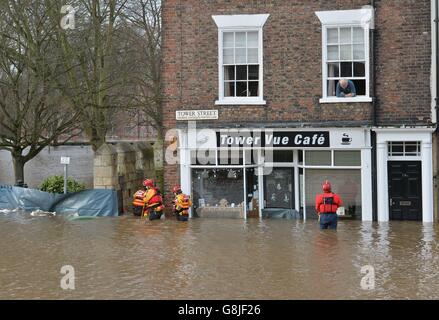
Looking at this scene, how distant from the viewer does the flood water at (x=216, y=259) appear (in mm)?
11547

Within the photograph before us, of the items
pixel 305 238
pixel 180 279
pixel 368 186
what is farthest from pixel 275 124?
pixel 180 279

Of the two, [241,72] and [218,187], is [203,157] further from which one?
[241,72]

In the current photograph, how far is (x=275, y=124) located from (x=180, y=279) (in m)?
9.52

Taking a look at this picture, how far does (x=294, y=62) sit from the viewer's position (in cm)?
2103

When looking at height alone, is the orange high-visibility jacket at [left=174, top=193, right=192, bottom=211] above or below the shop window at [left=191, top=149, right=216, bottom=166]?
below

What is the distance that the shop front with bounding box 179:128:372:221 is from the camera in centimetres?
2081

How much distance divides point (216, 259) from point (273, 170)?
7.55 meters

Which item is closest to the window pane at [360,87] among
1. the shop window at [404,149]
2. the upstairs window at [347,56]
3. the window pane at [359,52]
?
the upstairs window at [347,56]

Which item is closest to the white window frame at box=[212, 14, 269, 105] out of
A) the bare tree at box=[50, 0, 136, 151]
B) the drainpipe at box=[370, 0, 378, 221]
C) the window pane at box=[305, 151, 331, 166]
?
the window pane at box=[305, 151, 331, 166]

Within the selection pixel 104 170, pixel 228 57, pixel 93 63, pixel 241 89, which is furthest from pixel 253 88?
pixel 93 63

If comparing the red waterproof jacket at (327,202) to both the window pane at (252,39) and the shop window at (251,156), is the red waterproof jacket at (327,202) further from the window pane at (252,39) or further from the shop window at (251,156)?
the window pane at (252,39)

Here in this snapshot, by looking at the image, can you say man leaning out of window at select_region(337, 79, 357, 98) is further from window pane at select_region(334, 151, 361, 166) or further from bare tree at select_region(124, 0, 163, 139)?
bare tree at select_region(124, 0, 163, 139)

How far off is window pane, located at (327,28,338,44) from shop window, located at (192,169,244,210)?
473cm

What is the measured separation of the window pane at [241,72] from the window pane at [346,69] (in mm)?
2887
